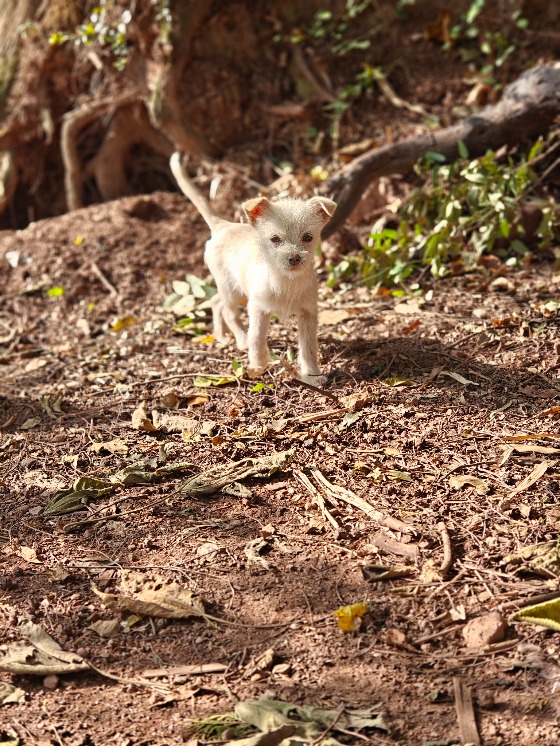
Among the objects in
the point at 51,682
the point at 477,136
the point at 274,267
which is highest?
the point at 477,136

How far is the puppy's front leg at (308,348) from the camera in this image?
4.70 meters

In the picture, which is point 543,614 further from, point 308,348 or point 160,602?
point 308,348

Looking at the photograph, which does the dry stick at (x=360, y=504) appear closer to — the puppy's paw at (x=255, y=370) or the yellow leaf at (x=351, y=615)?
the yellow leaf at (x=351, y=615)

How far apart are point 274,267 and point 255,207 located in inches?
13.0

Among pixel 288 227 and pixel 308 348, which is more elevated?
pixel 288 227

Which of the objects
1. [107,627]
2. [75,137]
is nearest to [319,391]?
[107,627]

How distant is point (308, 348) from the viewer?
15.6 feet

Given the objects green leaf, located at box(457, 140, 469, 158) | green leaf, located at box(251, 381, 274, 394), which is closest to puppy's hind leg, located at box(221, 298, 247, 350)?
green leaf, located at box(251, 381, 274, 394)

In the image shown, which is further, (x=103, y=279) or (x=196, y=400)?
(x=103, y=279)

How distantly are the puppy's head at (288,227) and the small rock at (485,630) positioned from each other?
2082 mm

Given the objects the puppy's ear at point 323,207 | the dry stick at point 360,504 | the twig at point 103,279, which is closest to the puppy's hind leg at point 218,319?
the puppy's ear at point 323,207

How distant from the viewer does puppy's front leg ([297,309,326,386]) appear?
4.70 meters

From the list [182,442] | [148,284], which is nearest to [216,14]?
[148,284]

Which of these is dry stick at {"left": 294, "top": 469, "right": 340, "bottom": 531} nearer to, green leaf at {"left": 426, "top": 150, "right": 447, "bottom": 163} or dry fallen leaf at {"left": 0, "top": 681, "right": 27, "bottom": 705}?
dry fallen leaf at {"left": 0, "top": 681, "right": 27, "bottom": 705}
